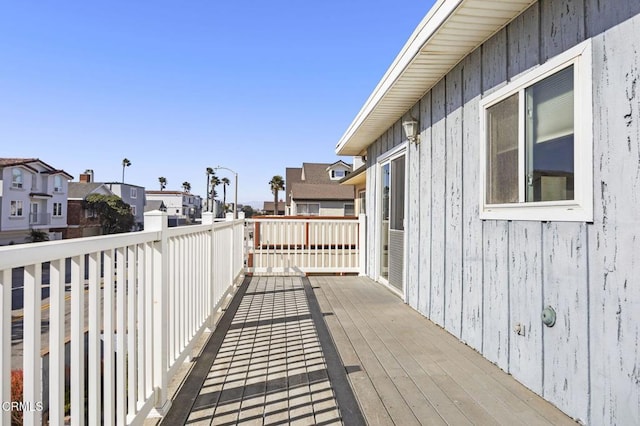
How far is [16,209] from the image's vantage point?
24594mm

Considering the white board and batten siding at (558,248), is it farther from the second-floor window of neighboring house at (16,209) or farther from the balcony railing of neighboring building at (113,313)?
the second-floor window of neighboring house at (16,209)

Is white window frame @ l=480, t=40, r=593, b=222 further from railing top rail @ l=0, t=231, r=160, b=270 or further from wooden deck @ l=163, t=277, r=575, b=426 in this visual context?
railing top rail @ l=0, t=231, r=160, b=270

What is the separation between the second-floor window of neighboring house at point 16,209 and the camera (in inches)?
952

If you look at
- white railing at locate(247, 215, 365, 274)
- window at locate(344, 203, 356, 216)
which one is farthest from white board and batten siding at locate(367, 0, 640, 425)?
window at locate(344, 203, 356, 216)

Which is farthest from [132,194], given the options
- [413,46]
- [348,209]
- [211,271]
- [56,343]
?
[56,343]

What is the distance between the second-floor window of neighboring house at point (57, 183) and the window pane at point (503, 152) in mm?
33400

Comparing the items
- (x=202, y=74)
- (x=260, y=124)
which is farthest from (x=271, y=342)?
(x=260, y=124)

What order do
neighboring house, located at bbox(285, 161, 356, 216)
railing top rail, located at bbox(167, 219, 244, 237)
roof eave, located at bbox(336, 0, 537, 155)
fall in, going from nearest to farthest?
1. railing top rail, located at bbox(167, 219, 244, 237)
2. roof eave, located at bbox(336, 0, 537, 155)
3. neighboring house, located at bbox(285, 161, 356, 216)

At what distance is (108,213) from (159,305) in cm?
3236

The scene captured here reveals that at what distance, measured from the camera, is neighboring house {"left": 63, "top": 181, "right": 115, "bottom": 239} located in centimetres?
2949

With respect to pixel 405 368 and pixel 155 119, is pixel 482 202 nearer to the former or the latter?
pixel 405 368

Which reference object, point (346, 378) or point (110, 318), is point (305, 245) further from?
point (110, 318)

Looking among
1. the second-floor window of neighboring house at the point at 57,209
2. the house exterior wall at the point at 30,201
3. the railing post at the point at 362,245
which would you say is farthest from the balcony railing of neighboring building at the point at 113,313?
the second-floor window of neighboring house at the point at 57,209

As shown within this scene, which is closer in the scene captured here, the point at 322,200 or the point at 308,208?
the point at 322,200
